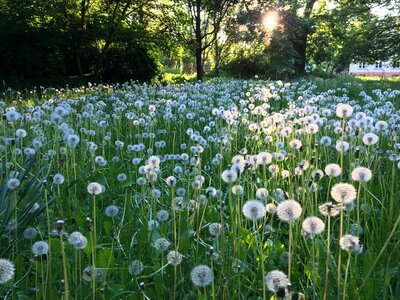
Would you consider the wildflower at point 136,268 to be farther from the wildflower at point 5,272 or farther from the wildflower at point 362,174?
the wildflower at point 362,174

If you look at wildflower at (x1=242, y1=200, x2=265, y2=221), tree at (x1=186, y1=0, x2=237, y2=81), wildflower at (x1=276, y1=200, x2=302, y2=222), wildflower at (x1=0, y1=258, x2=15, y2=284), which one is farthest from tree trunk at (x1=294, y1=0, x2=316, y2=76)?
wildflower at (x1=0, y1=258, x2=15, y2=284)

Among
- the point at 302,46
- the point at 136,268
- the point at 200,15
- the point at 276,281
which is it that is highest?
the point at 200,15

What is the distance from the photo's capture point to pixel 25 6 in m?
15.5

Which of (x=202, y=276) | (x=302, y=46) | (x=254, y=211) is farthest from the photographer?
(x=302, y=46)

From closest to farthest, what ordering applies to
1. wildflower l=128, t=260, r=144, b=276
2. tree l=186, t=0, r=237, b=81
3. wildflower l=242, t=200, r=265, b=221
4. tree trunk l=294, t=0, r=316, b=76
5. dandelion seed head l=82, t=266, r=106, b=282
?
wildflower l=242, t=200, r=265, b=221, dandelion seed head l=82, t=266, r=106, b=282, wildflower l=128, t=260, r=144, b=276, tree l=186, t=0, r=237, b=81, tree trunk l=294, t=0, r=316, b=76

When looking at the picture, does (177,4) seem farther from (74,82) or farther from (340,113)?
(340,113)

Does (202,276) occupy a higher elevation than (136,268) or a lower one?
higher

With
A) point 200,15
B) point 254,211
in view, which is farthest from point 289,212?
point 200,15

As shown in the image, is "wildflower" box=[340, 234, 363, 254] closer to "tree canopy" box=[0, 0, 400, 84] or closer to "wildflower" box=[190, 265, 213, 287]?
"wildflower" box=[190, 265, 213, 287]

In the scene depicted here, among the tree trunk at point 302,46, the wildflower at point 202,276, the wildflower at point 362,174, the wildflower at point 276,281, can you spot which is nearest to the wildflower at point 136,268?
the wildflower at point 202,276

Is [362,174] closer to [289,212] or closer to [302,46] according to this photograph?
[289,212]

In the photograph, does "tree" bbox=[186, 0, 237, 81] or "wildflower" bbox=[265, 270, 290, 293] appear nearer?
"wildflower" bbox=[265, 270, 290, 293]

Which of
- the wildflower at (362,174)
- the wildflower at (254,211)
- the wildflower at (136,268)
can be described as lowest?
the wildflower at (136,268)

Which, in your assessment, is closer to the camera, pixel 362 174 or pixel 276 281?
pixel 276 281
